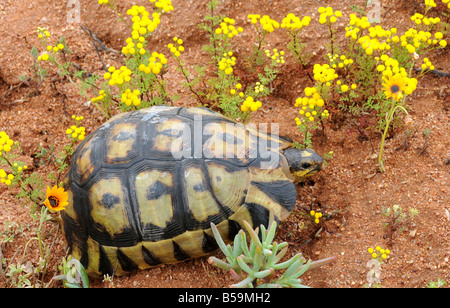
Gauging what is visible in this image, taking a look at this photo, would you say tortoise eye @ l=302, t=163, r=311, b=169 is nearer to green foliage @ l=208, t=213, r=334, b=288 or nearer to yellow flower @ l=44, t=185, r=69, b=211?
green foliage @ l=208, t=213, r=334, b=288

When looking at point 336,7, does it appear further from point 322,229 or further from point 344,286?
point 344,286

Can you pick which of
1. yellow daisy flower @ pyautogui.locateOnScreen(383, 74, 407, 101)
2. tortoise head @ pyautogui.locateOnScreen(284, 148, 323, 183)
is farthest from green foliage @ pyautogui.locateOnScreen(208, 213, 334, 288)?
yellow daisy flower @ pyautogui.locateOnScreen(383, 74, 407, 101)

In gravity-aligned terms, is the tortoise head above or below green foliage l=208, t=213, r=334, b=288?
above

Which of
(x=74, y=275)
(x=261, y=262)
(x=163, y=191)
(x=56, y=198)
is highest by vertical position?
(x=56, y=198)

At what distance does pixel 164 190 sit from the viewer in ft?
11.7

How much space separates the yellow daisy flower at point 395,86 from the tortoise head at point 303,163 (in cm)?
88

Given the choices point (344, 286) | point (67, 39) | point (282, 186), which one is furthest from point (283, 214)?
point (67, 39)

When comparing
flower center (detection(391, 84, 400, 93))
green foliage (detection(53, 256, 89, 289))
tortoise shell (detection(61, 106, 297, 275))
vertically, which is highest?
flower center (detection(391, 84, 400, 93))

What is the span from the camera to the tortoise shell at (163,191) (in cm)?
360

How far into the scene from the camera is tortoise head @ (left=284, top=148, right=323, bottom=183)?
12.9ft

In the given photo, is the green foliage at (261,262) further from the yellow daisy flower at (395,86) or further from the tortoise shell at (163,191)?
the yellow daisy flower at (395,86)

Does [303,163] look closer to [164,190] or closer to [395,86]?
[395,86]

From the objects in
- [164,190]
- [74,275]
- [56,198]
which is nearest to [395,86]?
[164,190]

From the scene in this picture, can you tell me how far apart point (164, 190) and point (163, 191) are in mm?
12
